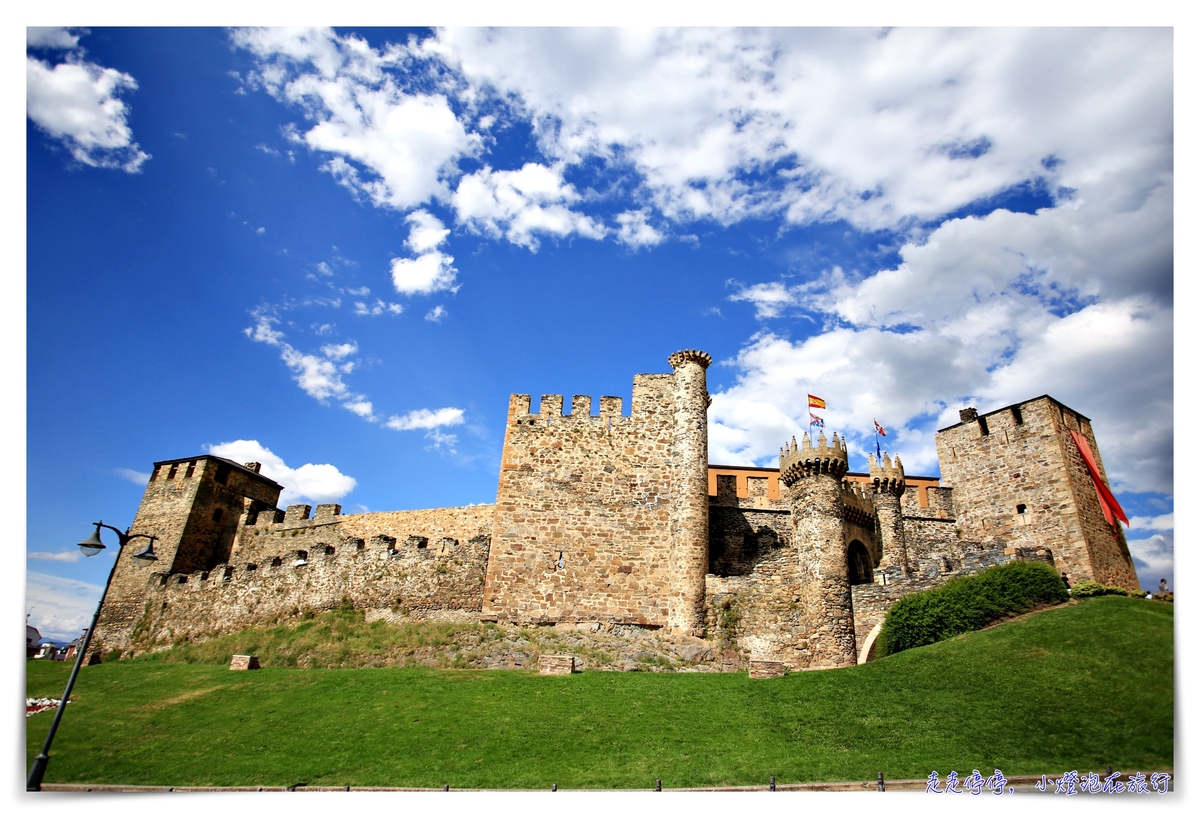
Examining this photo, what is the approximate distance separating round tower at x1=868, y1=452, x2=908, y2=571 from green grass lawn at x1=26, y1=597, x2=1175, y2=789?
8.50 meters

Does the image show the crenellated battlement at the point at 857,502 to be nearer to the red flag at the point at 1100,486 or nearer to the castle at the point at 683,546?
the castle at the point at 683,546

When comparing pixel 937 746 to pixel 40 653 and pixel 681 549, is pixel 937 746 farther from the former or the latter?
pixel 40 653

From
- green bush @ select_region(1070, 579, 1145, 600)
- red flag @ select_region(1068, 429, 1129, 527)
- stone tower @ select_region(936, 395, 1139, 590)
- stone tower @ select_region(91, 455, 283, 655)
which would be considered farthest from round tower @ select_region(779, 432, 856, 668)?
stone tower @ select_region(91, 455, 283, 655)

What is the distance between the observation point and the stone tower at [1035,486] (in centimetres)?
2459

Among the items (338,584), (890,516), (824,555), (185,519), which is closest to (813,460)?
(824,555)

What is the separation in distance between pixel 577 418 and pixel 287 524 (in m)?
21.3

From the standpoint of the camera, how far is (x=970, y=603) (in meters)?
19.3

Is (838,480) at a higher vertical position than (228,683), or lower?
higher

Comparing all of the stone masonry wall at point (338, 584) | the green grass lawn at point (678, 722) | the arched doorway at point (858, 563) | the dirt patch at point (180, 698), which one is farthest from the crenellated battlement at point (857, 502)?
the dirt patch at point (180, 698)

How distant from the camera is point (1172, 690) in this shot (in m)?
11.9

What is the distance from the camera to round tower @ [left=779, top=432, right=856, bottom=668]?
66.6ft

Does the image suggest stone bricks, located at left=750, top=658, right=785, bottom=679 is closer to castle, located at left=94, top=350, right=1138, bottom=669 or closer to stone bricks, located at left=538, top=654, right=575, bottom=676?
castle, located at left=94, top=350, right=1138, bottom=669

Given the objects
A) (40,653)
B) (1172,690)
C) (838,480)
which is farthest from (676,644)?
(40,653)

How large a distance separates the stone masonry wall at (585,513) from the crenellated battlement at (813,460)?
16.0ft
